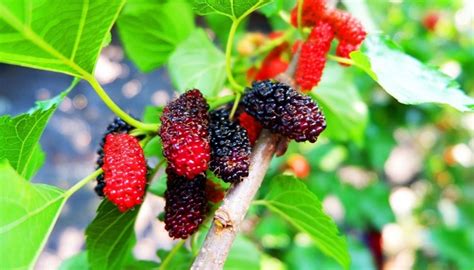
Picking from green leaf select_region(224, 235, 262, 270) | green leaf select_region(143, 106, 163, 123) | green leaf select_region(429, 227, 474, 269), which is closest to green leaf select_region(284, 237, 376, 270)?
green leaf select_region(429, 227, 474, 269)

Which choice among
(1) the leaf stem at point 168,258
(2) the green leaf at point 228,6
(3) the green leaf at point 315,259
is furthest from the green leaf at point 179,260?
(3) the green leaf at point 315,259

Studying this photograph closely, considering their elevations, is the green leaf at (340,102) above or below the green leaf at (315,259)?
above

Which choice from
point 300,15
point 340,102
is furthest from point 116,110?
point 340,102

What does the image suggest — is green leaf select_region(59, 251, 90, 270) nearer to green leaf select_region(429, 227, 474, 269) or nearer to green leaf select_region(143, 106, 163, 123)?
green leaf select_region(143, 106, 163, 123)

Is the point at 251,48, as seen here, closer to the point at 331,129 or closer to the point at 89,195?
the point at 331,129

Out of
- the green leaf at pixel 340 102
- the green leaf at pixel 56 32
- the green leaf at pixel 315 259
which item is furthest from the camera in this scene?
the green leaf at pixel 315 259

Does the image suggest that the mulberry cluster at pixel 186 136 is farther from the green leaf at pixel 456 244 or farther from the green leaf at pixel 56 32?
the green leaf at pixel 456 244

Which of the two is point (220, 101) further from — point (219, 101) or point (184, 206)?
point (184, 206)
